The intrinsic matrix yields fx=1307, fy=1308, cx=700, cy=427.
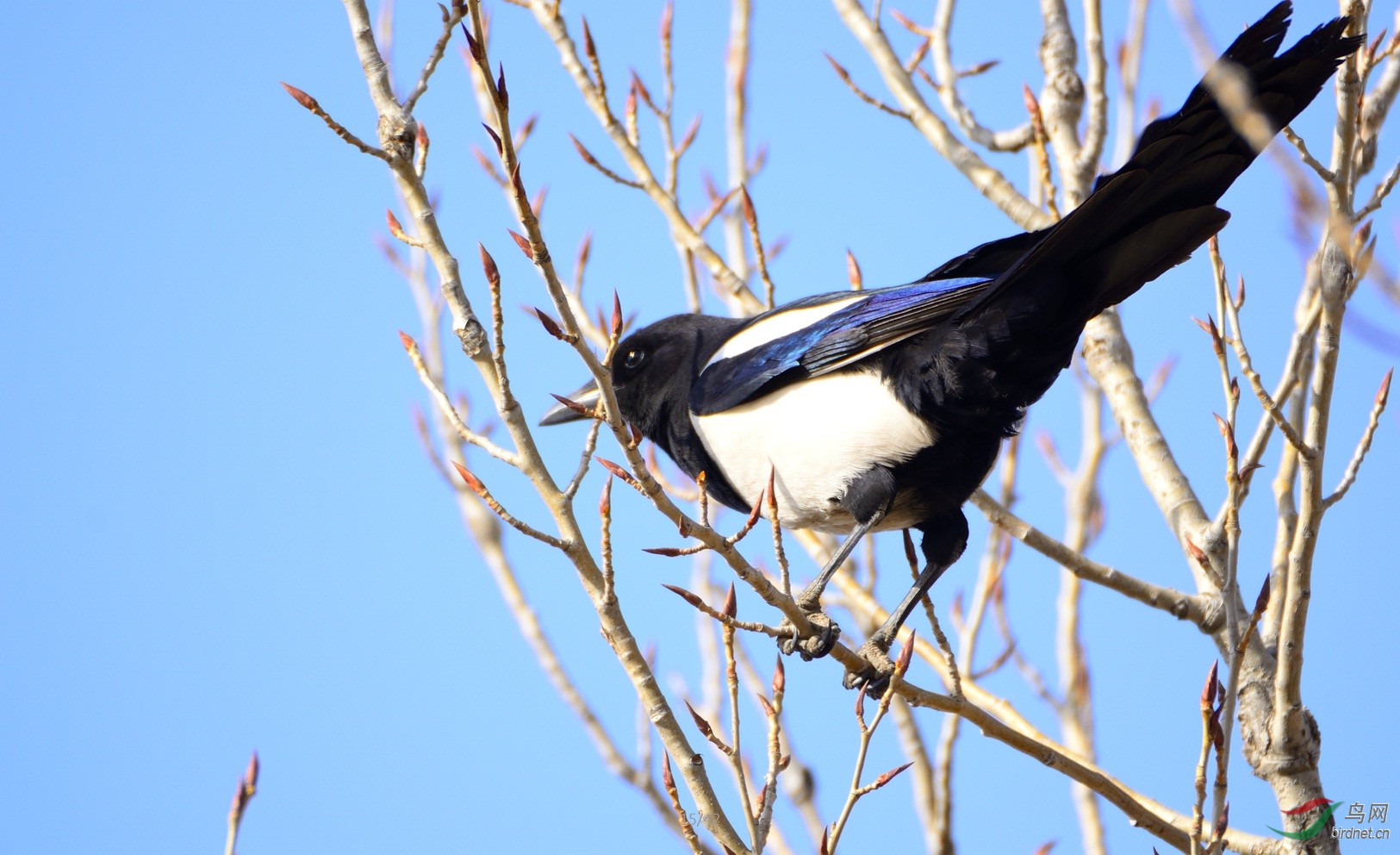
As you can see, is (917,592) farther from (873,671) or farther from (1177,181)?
(1177,181)

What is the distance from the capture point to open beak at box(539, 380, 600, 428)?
466cm

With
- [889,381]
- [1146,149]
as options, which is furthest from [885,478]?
[1146,149]

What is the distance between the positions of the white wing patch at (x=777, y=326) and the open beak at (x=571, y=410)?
463 mm

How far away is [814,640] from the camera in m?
3.60

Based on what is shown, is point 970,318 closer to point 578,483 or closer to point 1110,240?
point 1110,240

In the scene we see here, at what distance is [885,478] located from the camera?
12.9 ft

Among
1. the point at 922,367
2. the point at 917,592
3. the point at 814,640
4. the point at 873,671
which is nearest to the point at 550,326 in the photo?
the point at 814,640

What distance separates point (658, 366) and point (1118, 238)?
1868 mm

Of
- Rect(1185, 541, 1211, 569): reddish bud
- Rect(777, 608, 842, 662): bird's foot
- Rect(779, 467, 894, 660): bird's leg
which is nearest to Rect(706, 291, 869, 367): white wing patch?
Rect(779, 467, 894, 660): bird's leg

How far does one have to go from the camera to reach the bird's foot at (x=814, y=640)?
3.59m

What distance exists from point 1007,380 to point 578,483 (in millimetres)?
1450

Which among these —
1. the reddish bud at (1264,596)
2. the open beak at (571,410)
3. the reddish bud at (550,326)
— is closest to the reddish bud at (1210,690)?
the reddish bud at (1264,596)

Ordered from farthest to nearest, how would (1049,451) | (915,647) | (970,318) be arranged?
(1049,451), (915,647), (970,318)

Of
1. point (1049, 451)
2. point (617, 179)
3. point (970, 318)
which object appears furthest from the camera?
point (1049, 451)
